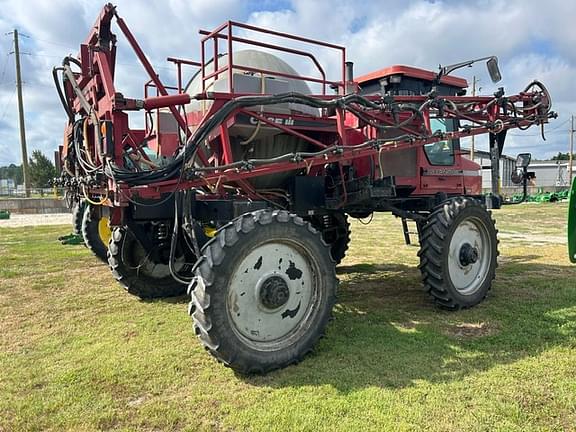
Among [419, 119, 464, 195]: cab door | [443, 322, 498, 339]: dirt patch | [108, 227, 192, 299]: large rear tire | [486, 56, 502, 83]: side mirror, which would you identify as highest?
[486, 56, 502, 83]: side mirror

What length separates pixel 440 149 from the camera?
682 cm

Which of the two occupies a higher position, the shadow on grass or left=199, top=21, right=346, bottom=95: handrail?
left=199, top=21, right=346, bottom=95: handrail

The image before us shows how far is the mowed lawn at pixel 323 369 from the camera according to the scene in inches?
129

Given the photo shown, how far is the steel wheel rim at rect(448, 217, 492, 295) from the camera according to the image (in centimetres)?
580

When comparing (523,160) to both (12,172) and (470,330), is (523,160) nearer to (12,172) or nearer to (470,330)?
(470,330)

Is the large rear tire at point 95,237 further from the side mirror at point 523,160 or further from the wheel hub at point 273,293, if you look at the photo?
the side mirror at point 523,160

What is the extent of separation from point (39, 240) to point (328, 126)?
10.7 metres

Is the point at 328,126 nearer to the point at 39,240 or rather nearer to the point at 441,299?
the point at 441,299

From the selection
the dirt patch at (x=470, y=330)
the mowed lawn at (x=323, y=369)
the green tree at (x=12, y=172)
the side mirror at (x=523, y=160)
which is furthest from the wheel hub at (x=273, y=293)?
the green tree at (x=12, y=172)

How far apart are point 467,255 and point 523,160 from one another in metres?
1.76

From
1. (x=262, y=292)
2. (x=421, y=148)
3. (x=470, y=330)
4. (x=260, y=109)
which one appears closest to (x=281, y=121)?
(x=260, y=109)

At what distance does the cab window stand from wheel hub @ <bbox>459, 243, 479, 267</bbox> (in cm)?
145

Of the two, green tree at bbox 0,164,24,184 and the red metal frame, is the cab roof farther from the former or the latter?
green tree at bbox 0,164,24,184

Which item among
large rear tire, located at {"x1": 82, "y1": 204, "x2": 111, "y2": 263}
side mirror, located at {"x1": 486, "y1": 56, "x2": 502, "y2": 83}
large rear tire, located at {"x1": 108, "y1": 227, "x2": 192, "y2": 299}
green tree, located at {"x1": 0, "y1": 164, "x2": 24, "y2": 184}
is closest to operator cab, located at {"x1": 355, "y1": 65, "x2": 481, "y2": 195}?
side mirror, located at {"x1": 486, "y1": 56, "x2": 502, "y2": 83}
